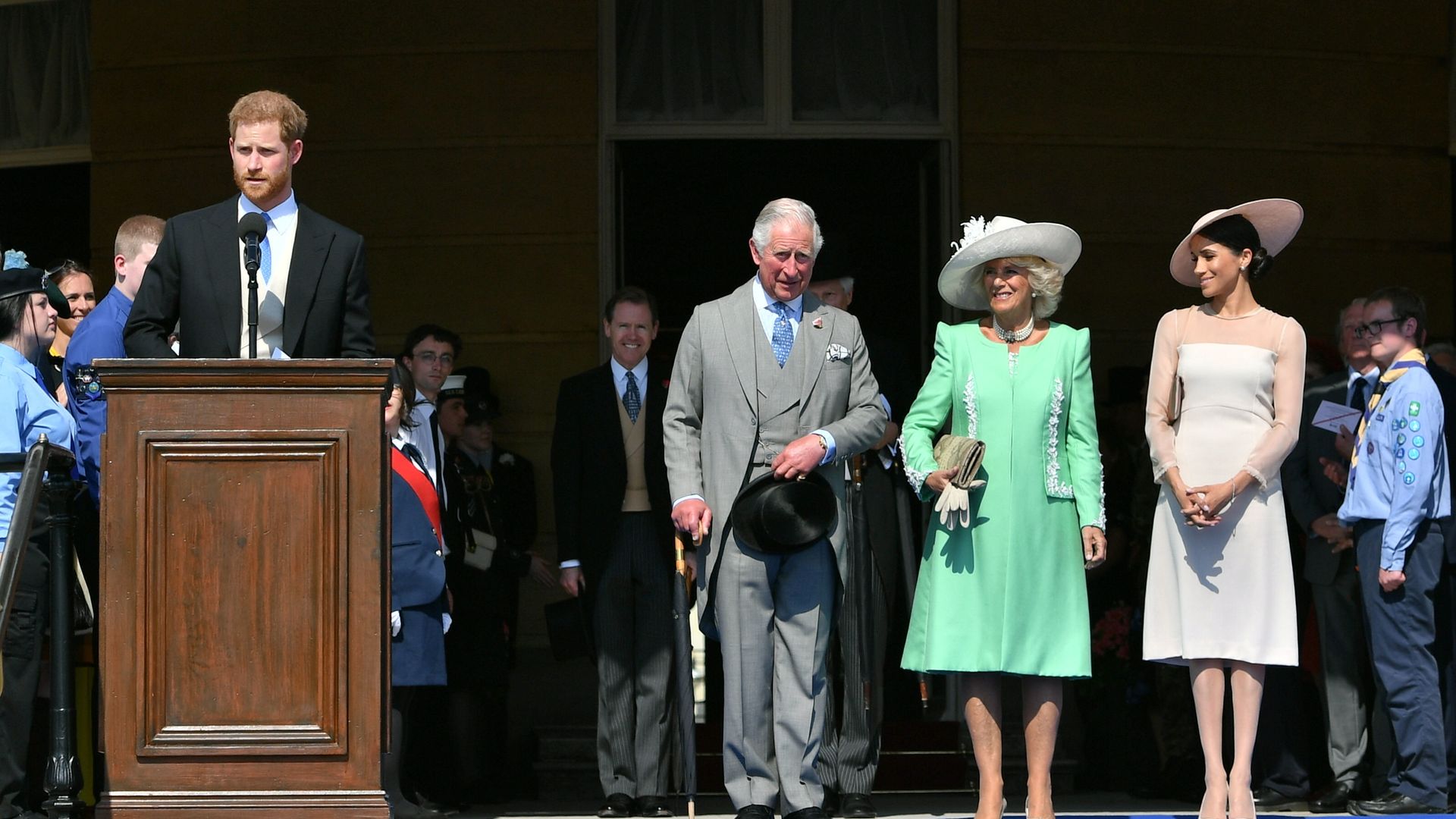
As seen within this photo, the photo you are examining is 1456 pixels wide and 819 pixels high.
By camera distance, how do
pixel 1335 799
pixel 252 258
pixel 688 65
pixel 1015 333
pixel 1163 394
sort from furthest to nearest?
pixel 688 65 < pixel 1335 799 < pixel 1163 394 < pixel 1015 333 < pixel 252 258

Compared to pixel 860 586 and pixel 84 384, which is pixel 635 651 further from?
pixel 84 384

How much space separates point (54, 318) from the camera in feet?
20.8

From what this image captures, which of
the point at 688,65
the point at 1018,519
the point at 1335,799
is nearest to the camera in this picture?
the point at 1018,519

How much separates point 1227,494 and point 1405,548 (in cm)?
132

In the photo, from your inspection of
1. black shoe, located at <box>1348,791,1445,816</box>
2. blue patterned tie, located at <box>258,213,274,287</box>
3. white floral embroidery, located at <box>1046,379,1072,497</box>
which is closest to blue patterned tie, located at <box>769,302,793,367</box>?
white floral embroidery, located at <box>1046,379,1072,497</box>

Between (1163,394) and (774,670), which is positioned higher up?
(1163,394)

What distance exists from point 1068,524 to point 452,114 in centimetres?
465

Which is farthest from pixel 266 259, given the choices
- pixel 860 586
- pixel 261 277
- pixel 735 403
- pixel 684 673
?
pixel 860 586

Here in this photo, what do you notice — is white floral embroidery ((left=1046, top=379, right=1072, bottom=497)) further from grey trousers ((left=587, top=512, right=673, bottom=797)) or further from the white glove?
grey trousers ((left=587, top=512, right=673, bottom=797))

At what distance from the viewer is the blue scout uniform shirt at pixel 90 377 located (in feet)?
20.4

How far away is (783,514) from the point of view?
19.7 feet

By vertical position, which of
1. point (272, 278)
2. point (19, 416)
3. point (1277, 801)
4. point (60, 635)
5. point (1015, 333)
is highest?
point (272, 278)

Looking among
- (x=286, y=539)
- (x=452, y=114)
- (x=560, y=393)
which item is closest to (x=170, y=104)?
(x=452, y=114)

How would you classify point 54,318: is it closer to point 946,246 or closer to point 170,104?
point 170,104
